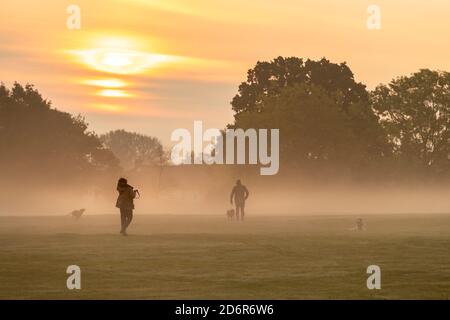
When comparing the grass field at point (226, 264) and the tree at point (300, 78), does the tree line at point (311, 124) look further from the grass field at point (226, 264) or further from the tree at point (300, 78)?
the grass field at point (226, 264)

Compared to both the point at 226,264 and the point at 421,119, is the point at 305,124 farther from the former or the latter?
the point at 226,264

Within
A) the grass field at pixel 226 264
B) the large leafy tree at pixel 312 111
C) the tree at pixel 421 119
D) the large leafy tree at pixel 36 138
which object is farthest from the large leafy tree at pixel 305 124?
the grass field at pixel 226 264

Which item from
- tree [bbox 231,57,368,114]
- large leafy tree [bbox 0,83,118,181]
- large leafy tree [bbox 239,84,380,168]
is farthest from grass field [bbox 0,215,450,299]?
tree [bbox 231,57,368,114]

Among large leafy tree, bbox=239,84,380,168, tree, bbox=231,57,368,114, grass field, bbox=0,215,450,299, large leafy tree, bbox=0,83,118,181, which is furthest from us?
tree, bbox=231,57,368,114

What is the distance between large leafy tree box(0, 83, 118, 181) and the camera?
4505 inches

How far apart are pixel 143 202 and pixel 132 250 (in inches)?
5153

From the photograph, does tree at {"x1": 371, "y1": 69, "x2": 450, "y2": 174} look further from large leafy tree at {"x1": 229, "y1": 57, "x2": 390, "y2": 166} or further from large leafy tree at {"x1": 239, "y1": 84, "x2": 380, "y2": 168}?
large leafy tree at {"x1": 239, "y1": 84, "x2": 380, "y2": 168}

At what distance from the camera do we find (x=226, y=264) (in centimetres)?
2962

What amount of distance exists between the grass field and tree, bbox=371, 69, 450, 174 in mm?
78338

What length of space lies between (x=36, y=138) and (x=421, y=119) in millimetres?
43066

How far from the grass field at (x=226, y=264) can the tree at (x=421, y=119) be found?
78338mm

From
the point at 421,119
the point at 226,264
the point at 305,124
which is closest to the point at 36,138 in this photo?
the point at 305,124

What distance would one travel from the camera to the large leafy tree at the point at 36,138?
11444 cm
